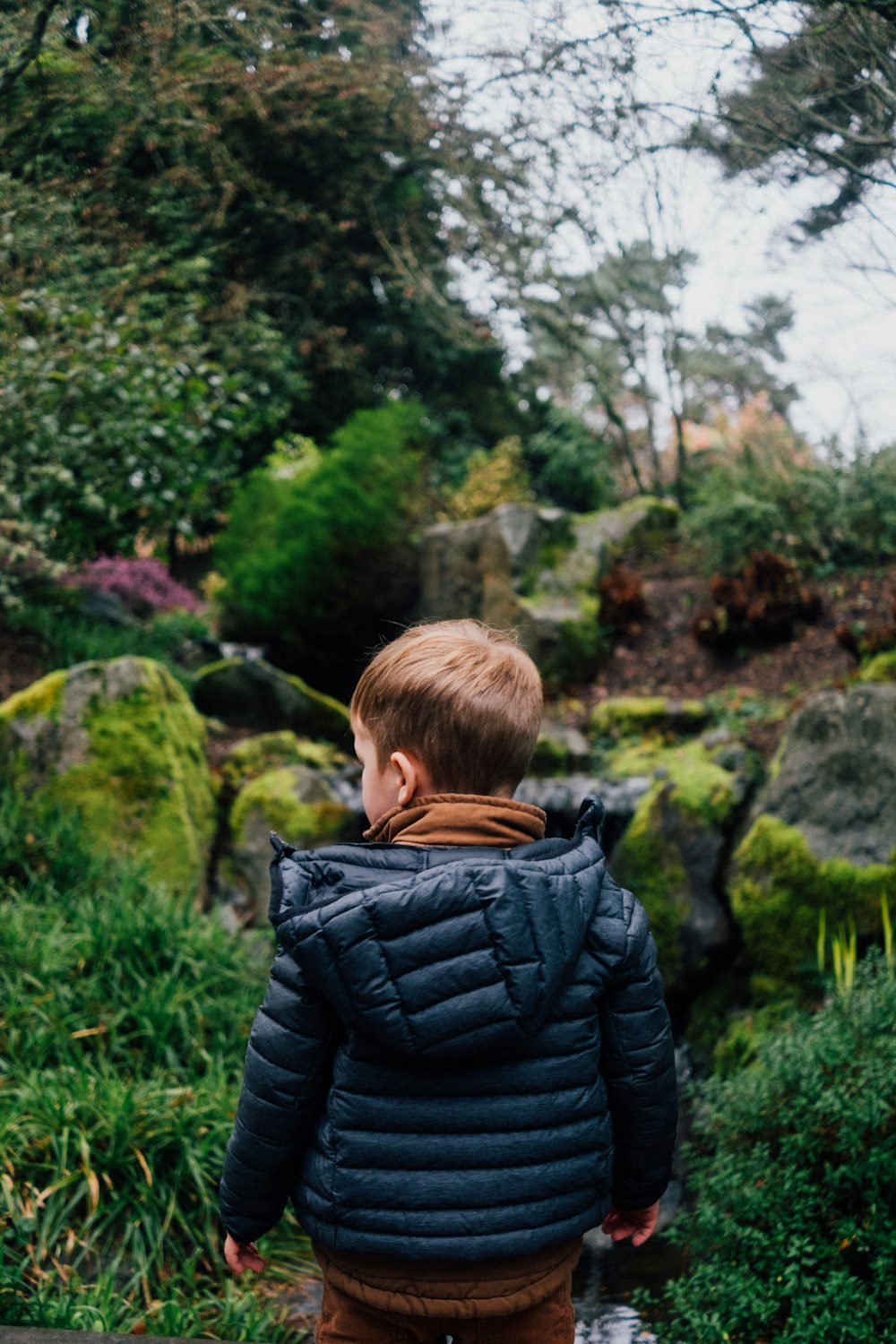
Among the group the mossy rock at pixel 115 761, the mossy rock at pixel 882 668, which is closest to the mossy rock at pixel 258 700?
the mossy rock at pixel 115 761

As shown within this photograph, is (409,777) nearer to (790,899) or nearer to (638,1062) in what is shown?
(638,1062)

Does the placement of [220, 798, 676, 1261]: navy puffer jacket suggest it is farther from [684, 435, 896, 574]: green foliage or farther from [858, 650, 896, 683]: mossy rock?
[684, 435, 896, 574]: green foliage

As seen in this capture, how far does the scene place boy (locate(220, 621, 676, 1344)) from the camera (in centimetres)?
129

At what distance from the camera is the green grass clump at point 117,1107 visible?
241cm

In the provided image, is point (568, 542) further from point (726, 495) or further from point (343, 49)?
point (343, 49)

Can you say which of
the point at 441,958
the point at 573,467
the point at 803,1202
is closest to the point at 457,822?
the point at 441,958

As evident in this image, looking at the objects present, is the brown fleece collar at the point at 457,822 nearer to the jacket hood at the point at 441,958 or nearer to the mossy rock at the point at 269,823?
the jacket hood at the point at 441,958

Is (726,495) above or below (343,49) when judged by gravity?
below

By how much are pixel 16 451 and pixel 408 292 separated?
426cm

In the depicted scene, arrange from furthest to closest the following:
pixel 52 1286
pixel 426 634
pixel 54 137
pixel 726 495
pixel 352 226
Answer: pixel 726 495
pixel 352 226
pixel 54 137
pixel 52 1286
pixel 426 634

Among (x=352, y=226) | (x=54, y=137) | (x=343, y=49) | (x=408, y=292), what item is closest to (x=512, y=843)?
(x=54, y=137)

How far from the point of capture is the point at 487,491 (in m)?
8.66

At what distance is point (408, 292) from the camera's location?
7723mm

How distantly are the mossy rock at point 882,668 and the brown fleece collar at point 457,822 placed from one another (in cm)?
390
